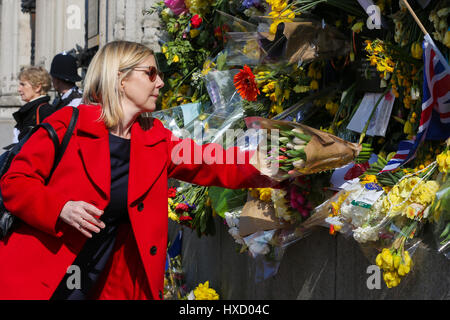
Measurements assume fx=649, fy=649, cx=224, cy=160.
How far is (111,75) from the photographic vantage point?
2545 millimetres

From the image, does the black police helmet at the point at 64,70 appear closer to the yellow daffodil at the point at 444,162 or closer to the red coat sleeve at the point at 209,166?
the red coat sleeve at the point at 209,166

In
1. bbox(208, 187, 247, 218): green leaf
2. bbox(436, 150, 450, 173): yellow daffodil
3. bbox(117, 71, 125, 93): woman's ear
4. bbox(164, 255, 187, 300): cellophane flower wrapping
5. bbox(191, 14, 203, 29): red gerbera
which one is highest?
bbox(191, 14, 203, 29): red gerbera

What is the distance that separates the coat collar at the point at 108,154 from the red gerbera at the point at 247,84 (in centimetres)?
113

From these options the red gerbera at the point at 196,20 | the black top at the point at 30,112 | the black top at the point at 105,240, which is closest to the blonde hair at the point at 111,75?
the black top at the point at 105,240

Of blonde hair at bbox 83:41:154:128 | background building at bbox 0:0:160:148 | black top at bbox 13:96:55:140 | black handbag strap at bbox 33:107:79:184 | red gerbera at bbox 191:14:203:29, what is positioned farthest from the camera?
background building at bbox 0:0:160:148

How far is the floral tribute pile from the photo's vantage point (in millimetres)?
2633

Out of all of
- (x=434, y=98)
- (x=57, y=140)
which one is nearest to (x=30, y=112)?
(x=57, y=140)

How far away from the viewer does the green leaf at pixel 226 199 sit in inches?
156

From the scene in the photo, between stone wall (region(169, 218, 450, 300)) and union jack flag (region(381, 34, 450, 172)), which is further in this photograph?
stone wall (region(169, 218, 450, 300))

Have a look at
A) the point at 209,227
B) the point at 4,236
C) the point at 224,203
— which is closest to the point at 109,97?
the point at 4,236

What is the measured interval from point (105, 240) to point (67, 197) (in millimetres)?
235

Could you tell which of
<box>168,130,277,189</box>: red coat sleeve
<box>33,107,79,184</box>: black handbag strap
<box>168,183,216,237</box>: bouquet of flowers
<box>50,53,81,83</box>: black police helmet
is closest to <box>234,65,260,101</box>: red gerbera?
<box>168,130,277,189</box>: red coat sleeve

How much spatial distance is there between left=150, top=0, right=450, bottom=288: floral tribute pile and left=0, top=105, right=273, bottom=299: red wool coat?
572mm

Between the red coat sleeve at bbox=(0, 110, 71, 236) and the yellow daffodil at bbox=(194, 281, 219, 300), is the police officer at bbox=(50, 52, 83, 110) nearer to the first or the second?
the yellow daffodil at bbox=(194, 281, 219, 300)
